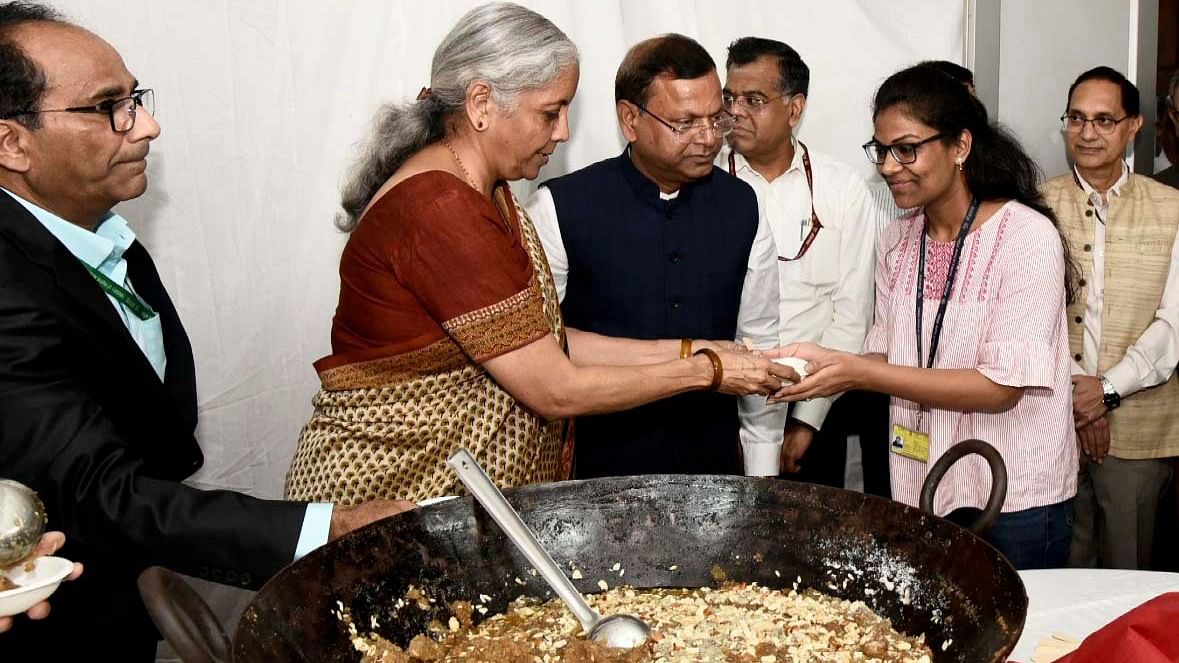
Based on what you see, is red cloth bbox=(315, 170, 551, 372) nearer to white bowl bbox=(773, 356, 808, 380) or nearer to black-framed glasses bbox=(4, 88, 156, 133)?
black-framed glasses bbox=(4, 88, 156, 133)

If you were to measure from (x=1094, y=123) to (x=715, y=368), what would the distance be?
1.93 metres

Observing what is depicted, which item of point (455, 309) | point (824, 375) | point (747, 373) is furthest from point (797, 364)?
point (455, 309)

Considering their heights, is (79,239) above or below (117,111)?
below

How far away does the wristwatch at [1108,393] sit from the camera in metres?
3.34

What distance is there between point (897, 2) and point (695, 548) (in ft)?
7.69

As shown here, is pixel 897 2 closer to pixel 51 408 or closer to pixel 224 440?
pixel 224 440

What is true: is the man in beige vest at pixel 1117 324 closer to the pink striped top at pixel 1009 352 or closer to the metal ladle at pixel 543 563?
the pink striped top at pixel 1009 352

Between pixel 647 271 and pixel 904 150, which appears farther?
pixel 647 271

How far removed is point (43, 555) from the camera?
147cm

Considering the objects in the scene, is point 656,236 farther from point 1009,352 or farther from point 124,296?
point 124,296

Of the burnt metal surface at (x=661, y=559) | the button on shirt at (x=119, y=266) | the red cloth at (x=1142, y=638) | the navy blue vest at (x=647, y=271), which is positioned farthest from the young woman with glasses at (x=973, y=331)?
the button on shirt at (x=119, y=266)

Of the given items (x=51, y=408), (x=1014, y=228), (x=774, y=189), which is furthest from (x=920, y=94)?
(x=51, y=408)

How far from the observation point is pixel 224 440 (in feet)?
10.2

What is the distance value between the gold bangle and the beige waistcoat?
1.55 meters
